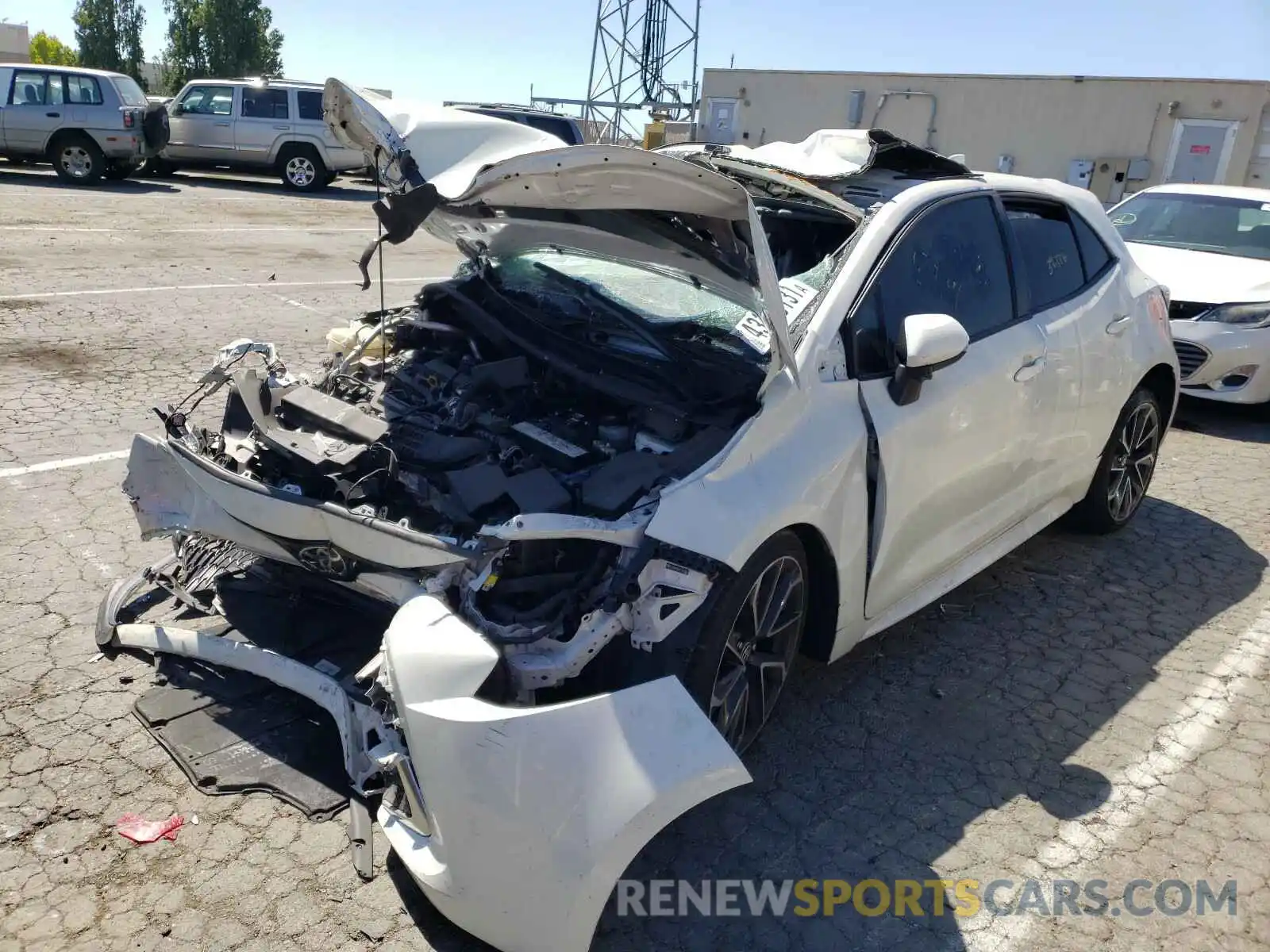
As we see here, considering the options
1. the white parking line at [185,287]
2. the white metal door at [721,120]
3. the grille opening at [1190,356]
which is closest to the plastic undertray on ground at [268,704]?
the white parking line at [185,287]

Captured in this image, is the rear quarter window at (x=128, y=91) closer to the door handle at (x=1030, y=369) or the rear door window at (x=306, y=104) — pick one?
the rear door window at (x=306, y=104)

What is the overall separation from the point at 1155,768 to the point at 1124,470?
7.07 feet

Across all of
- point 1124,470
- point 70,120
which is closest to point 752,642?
point 1124,470

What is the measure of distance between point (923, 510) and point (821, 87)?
2433 cm

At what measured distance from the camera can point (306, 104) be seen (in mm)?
19922

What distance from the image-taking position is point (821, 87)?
25.5 meters

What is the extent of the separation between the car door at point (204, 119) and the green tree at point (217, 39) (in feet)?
118

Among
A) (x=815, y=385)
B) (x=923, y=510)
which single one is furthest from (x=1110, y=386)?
(x=815, y=385)

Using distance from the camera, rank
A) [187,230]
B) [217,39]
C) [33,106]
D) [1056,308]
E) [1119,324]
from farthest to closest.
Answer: [217,39] → [33,106] → [187,230] → [1119,324] → [1056,308]

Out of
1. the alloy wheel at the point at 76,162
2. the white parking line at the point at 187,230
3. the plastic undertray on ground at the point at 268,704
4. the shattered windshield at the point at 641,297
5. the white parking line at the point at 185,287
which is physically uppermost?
the shattered windshield at the point at 641,297

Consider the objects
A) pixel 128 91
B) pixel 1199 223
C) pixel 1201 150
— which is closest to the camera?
pixel 1199 223

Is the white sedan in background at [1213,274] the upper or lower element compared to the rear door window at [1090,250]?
lower

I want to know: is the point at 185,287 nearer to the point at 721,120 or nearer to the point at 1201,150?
the point at 1201,150

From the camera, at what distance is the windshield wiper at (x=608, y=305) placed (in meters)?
3.66
